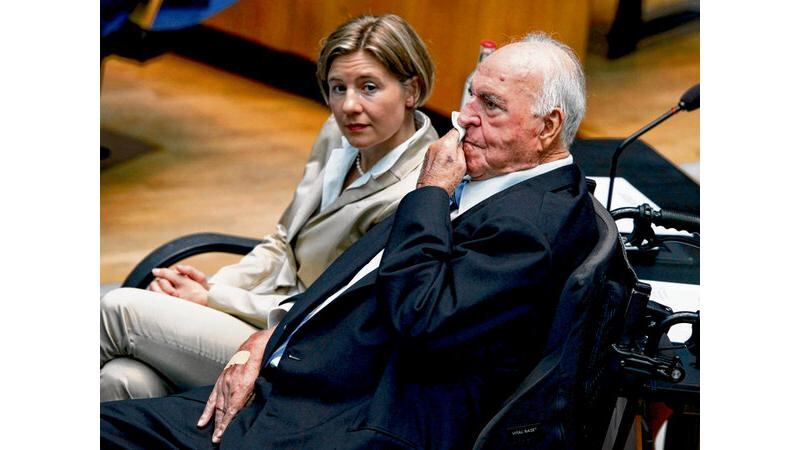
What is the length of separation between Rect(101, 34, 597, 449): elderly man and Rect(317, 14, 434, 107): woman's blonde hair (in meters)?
0.51

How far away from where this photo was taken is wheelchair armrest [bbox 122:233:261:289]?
9.31 feet

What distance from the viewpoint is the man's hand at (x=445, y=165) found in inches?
85.5

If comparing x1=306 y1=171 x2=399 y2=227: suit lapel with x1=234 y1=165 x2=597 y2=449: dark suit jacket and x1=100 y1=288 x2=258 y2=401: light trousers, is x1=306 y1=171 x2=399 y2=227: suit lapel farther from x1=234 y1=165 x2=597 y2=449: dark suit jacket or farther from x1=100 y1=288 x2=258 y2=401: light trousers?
x1=234 y1=165 x2=597 y2=449: dark suit jacket

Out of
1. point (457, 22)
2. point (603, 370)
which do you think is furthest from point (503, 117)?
point (457, 22)

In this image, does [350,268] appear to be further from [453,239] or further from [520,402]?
[520,402]

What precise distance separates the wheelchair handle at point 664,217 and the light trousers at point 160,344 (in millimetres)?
874

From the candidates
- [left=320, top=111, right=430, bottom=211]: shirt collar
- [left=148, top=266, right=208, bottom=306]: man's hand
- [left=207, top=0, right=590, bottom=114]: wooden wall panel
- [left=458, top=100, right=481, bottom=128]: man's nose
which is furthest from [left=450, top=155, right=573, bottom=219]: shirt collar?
[left=207, top=0, right=590, bottom=114]: wooden wall panel

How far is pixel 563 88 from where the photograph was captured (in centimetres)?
215

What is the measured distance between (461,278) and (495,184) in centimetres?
27

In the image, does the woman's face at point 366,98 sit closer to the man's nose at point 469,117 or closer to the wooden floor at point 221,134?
the man's nose at point 469,117

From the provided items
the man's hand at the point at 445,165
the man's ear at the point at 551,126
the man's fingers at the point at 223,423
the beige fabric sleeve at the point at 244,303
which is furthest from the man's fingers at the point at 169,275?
the man's ear at the point at 551,126

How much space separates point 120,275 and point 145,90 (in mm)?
1830

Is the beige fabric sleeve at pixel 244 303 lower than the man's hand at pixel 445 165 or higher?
lower

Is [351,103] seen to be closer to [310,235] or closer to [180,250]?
[310,235]
